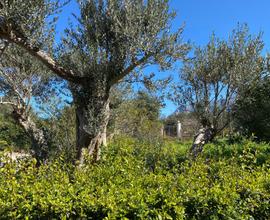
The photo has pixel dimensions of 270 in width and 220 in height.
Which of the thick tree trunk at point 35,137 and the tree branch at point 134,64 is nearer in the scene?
the tree branch at point 134,64

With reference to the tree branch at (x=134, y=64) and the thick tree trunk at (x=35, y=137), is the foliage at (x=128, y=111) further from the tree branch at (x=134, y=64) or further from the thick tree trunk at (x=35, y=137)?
the thick tree trunk at (x=35, y=137)

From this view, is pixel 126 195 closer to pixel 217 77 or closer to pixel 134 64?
pixel 134 64

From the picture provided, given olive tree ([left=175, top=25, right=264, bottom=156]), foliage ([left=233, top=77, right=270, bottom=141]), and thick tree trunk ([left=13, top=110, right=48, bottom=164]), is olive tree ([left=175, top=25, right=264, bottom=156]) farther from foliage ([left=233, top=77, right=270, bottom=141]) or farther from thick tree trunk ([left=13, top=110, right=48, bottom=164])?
thick tree trunk ([left=13, top=110, right=48, bottom=164])

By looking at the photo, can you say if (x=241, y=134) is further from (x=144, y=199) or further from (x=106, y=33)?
(x=144, y=199)

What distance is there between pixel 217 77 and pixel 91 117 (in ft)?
11.8

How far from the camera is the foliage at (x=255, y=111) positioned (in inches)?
291

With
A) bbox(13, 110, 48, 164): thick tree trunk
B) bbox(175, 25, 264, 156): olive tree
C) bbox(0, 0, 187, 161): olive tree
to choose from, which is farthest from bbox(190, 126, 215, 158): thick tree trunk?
bbox(13, 110, 48, 164): thick tree trunk

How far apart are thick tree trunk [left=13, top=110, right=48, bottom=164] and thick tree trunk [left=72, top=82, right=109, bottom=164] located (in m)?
1.46

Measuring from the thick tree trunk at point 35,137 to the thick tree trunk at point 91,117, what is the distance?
146 centimetres

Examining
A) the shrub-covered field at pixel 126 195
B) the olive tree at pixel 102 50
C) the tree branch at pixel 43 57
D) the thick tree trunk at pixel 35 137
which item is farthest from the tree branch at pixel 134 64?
the thick tree trunk at pixel 35 137

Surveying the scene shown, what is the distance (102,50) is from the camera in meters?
5.65

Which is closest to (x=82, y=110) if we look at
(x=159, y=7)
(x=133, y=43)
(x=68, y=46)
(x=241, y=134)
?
(x=68, y=46)

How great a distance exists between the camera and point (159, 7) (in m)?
5.36

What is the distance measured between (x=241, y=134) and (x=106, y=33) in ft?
30.0
